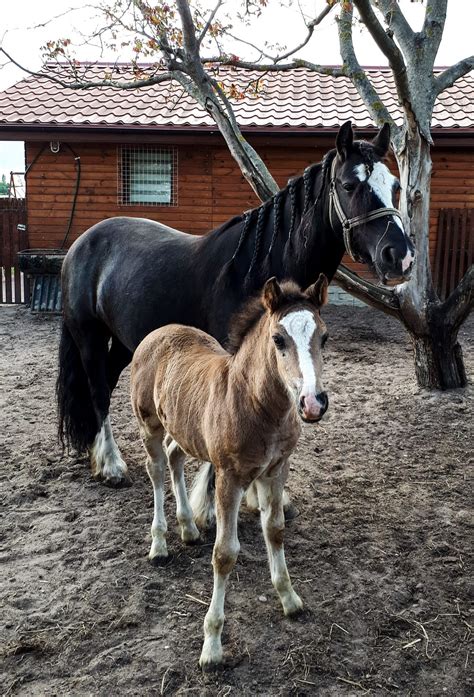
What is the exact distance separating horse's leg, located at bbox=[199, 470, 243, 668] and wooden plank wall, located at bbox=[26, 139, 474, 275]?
9789 millimetres

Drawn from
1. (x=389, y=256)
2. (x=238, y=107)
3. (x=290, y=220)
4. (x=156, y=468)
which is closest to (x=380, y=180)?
(x=389, y=256)

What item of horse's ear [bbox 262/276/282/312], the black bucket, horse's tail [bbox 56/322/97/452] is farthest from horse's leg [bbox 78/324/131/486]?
the black bucket

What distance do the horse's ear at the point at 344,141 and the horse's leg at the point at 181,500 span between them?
1.90 m

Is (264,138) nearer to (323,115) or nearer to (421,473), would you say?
(323,115)

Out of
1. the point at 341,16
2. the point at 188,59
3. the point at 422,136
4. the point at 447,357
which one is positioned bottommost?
the point at 447,357

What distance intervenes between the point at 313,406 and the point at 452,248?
10.6 metres

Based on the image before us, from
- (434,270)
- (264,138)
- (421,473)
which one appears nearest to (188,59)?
(421,473)

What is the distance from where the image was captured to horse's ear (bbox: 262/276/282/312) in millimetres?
2369

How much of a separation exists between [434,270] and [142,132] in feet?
20.5

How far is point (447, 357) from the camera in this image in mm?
5828

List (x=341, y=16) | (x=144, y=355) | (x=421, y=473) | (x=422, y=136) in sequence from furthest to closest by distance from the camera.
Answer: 1. (x=341, y=16)
2. (x=422, y=136)
3. (x=421, y=473)
4. (x=144, y=355)

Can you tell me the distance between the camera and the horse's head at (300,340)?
210cm

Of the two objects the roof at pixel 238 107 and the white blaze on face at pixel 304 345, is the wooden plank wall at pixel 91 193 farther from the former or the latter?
the white blaze on face at pixel 304 345

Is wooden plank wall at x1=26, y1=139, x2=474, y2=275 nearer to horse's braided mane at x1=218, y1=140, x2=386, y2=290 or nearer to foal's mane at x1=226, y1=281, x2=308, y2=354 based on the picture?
horse's braided mane at x1=218, y1=140, x2=386, y2=290
